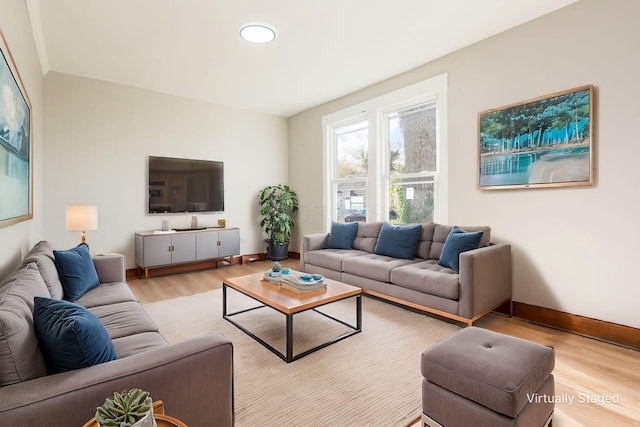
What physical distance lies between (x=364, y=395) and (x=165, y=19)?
11.3 ft

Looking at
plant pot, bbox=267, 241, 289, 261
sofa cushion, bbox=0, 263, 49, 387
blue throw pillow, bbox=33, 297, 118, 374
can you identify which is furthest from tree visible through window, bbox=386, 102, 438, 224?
sofa cushion, bbox=0, 263, 49, 387

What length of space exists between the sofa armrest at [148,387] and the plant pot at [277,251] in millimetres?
4489

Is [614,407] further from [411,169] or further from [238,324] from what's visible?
[411,169]

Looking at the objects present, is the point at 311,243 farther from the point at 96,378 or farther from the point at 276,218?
the point at 96,378

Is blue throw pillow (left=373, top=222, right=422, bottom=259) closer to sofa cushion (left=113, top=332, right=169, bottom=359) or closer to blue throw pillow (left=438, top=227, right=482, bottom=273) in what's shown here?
blue throw pillow (left=438, top=227, right=482, bottom=273)

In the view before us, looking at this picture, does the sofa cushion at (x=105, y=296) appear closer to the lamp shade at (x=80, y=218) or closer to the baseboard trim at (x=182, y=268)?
the lamp shade at (x=80, y=218)

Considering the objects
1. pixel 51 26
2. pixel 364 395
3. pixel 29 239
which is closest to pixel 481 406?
pixel 364 395

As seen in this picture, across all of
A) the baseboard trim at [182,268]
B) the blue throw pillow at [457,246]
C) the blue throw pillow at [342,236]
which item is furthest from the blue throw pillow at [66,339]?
the baseboard trim at [182,268]

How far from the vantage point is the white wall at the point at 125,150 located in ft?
13.3

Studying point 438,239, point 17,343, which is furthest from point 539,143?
point 17,343

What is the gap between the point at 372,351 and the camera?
2.36m

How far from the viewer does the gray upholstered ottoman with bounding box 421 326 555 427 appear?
126cm

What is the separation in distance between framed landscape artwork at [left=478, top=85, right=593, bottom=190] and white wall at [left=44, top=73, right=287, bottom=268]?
3.92m

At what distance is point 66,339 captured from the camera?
106 cm
